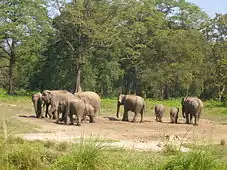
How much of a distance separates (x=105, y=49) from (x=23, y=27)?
8.25 metres

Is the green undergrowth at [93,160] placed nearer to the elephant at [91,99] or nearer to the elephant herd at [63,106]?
the elephant herd at [63,106]

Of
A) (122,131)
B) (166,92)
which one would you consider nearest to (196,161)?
(122,131)

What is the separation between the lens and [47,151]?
1289cm

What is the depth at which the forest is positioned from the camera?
50.1 metres

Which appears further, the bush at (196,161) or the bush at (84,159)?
the bush at (84,159)

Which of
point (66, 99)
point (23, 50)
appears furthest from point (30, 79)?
point (66, 99)

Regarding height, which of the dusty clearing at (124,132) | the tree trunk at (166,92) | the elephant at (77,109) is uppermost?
the tree trunk at (166,92)

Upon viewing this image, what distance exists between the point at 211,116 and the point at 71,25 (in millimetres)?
18347

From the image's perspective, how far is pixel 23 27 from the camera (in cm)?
5403

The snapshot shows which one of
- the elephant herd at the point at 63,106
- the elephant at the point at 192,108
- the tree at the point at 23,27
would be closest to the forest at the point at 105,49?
the tree at the point at 23,27

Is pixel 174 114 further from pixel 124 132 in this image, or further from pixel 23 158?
pixel 23 158

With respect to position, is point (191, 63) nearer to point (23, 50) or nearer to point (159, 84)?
point (159, 84)

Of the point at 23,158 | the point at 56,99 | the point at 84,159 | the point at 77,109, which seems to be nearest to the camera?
the point at 84,159

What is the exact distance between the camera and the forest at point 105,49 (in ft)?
164
